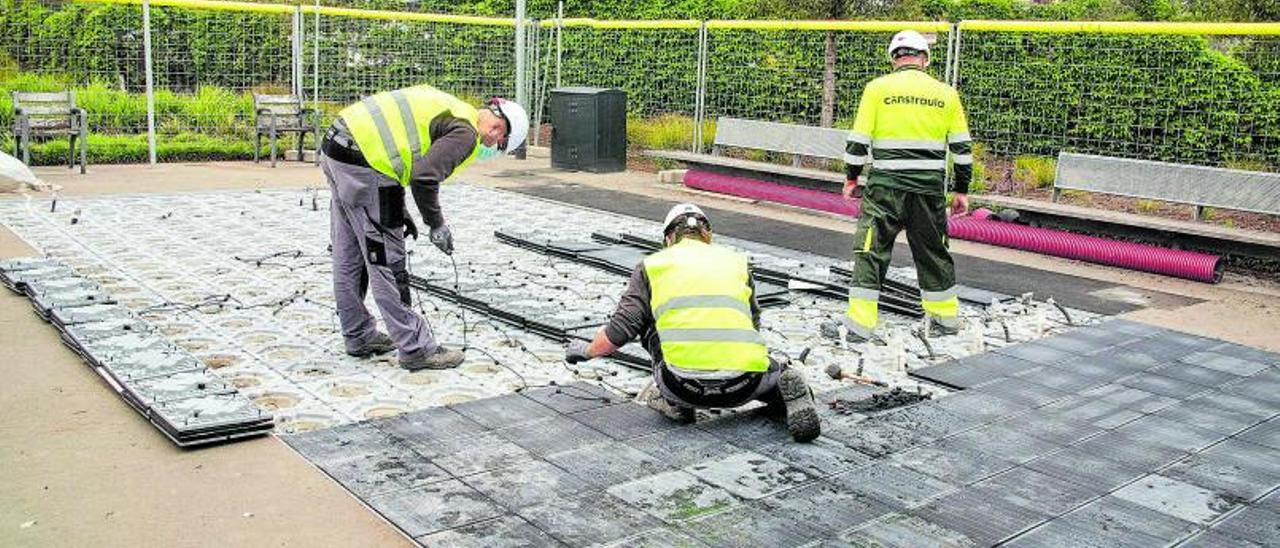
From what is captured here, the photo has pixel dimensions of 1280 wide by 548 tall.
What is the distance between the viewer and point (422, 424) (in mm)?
5480

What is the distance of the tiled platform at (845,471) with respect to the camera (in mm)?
4406

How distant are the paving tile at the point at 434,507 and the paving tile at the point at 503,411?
83 cm

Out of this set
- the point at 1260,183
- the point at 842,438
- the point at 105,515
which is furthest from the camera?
the point at 1260,183

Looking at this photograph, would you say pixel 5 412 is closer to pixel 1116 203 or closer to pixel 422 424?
pixel 422 424

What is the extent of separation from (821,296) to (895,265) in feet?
5.08

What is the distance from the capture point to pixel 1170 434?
18.6ft

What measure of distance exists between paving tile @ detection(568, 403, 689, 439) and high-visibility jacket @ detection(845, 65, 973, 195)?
106 inches

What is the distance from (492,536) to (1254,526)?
2822 millimetres

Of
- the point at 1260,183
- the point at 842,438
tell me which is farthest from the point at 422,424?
the point at 1260,183

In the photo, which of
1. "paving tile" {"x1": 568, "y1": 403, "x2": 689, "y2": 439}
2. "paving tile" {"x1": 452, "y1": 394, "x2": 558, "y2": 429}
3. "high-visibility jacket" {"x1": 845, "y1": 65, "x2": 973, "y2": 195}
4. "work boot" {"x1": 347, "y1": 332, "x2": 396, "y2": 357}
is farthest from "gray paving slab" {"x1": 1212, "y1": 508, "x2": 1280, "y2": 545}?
"work boot" {"x1": 347, "y1": 332, "x2": 396, "y2": 357}

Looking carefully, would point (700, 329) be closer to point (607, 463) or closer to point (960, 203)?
point (607, 463)

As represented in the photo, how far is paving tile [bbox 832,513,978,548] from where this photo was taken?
14.1ft

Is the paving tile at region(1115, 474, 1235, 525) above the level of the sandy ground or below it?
above

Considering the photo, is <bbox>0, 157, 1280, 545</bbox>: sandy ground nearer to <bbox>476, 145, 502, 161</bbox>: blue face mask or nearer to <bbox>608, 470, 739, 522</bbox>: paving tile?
<bbox>608, 470, 739, 522</bbox>: paving tile
